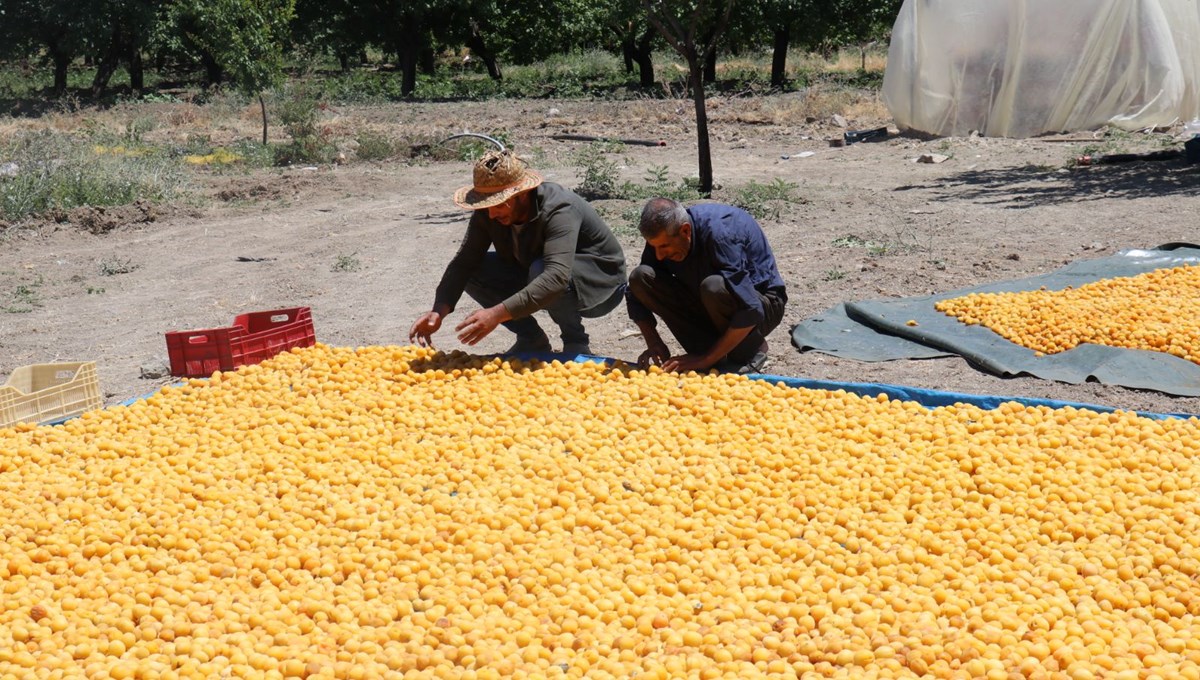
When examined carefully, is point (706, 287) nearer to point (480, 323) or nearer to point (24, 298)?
point (480, 323)

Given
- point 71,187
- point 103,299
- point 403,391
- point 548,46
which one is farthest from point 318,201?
point 548,46

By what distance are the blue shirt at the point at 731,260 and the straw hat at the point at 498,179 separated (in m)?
0.69

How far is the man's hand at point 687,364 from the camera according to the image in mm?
4744

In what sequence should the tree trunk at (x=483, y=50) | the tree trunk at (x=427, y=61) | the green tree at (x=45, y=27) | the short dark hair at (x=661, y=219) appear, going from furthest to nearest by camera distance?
the tree trunk at (x=427, y=61) < the tree trunk at (x=483, y=50) < the green tree at (x=45, y=27) < the short dark hair at (x=661, y=219)

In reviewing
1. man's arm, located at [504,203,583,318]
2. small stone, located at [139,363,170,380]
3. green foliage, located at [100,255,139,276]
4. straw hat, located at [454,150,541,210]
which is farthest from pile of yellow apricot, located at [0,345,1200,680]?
green foliage, located at [100,255,139,276]

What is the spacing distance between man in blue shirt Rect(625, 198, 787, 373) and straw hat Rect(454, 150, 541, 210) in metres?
0.58

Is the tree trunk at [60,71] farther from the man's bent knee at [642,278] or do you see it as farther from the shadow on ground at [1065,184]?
the man's bent knee at [642,278]

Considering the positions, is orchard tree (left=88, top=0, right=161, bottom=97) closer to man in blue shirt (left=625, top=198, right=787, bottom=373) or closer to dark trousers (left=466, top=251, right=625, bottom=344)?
dark trousers (left=466, top=251, right=625, bottom=344)

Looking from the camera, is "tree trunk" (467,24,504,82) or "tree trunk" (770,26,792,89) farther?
"tree trunk" (467,24,504,82)

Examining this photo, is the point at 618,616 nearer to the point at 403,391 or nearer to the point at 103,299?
the point at 403,391

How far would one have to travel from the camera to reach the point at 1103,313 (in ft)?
18.1

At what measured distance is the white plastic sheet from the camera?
12766 millimetres

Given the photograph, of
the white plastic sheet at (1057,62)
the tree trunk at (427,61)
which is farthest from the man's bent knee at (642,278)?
the tree trunk at (427,61)

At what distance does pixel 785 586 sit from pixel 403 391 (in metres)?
2.26
